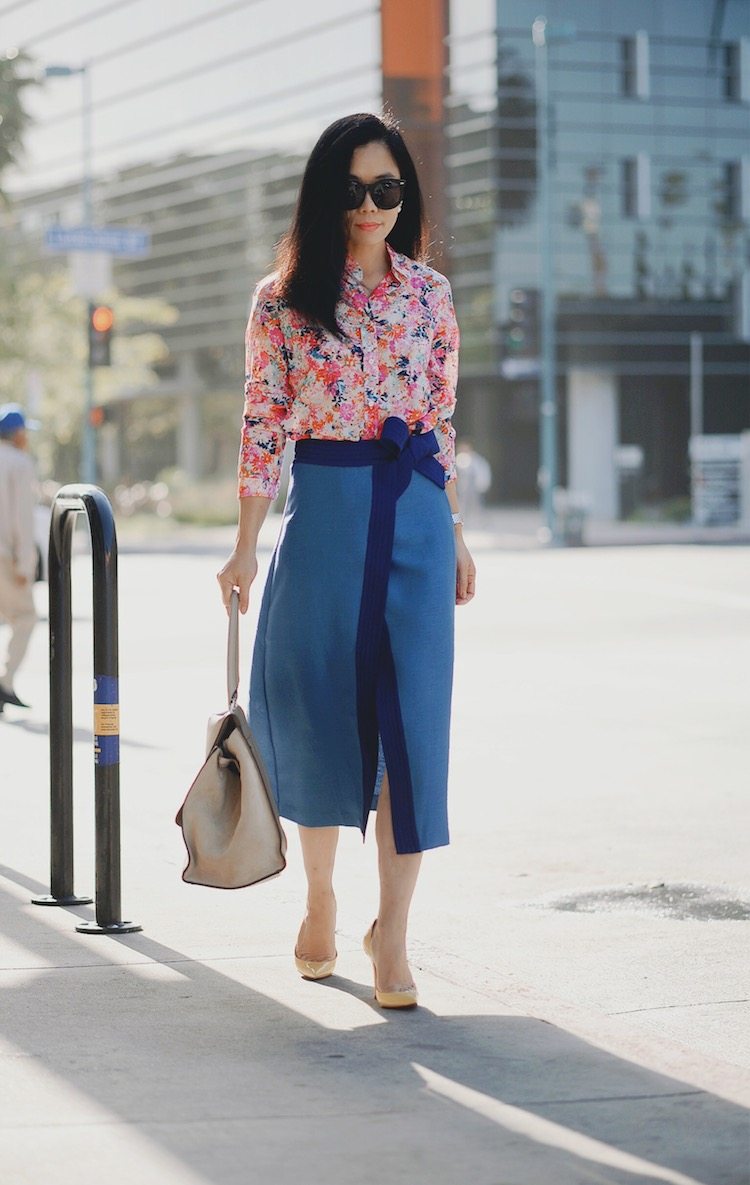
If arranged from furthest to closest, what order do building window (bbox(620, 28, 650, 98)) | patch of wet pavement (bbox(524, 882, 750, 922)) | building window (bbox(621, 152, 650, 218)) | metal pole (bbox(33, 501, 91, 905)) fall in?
building window (bbox(621, 152, 650, 218)) → building window (bbox(620, 28, 650, 98)) → patch of wet pavement (bbox(524, 882, 750, 922)) → metal pole (bbox(33, 501, 91, 905))

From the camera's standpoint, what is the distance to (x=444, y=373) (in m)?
4.91

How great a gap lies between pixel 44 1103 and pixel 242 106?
62674 millimetres

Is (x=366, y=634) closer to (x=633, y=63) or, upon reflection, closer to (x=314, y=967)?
(x=314, y=967)

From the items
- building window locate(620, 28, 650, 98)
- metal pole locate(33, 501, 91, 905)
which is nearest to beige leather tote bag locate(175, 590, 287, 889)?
metal pole locate(33, 501, 91, 905)

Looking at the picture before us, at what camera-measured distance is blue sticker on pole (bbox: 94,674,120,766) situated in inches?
211

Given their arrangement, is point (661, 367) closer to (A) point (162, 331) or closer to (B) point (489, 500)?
(B) point (489, 500)

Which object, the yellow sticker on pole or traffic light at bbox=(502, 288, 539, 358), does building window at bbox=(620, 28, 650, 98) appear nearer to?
traffic light at bbox=(502, 288, 539, 358)

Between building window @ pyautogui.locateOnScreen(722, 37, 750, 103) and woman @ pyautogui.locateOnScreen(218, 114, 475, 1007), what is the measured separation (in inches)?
2030

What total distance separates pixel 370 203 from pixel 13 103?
82.2 ft

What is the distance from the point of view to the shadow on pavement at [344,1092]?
355cm

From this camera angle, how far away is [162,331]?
7050cm

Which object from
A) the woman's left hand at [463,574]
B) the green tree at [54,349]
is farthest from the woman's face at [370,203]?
the green tree at [54,349]

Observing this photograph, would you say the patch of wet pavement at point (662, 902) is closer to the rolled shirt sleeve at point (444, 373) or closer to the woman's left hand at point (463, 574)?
the woman's left hand at point (463, 574)

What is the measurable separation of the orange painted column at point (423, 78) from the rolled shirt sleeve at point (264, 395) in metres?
48.9
